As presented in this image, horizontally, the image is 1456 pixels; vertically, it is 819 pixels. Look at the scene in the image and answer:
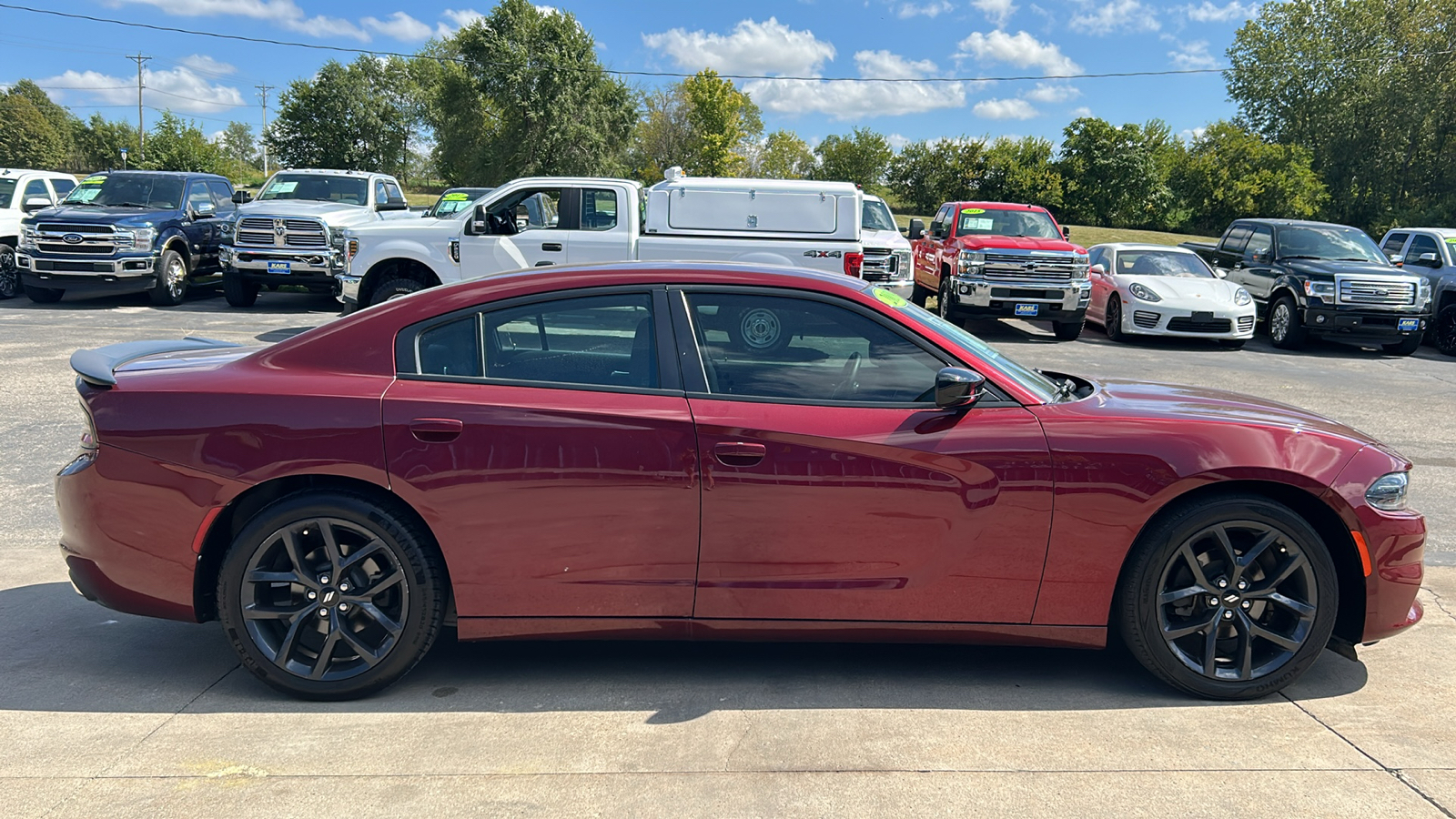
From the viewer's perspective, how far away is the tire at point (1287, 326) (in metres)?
15.3

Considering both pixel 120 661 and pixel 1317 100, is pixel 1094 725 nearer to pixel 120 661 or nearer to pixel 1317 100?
pixel 120 661

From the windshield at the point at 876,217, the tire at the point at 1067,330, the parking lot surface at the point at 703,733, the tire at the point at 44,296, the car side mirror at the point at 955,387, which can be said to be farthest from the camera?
the windshield at the point at 876,217

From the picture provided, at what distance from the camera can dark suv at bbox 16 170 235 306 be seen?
1509 centimetres

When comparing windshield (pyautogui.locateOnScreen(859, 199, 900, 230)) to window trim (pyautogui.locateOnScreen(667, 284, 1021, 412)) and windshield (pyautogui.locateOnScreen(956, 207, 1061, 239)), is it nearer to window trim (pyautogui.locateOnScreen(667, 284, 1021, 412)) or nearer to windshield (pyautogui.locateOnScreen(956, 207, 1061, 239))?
windshield (pyautogui.locateOnScreen(956, 207, 1061, 239))

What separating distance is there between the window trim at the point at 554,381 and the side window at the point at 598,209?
357 inches

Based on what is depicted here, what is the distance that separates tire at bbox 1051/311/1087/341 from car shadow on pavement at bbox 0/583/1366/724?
12075 mm

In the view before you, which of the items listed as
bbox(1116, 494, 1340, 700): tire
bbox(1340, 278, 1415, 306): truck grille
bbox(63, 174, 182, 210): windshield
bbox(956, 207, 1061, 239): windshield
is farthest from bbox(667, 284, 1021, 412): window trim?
bbox(63, 174, 182, 210): windshield

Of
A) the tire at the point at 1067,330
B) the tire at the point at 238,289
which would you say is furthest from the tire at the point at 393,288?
the tire at the point at 1067,330

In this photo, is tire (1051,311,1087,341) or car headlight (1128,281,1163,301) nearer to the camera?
car headlight (1128,281,1163,301)

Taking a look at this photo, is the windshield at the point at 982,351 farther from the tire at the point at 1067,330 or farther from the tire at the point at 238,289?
the tire at the point at 238,289

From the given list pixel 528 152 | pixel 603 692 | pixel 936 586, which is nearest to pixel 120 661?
pixel 603 692

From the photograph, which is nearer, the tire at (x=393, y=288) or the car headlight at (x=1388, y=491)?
the car headlight at (x=1388, y=491)

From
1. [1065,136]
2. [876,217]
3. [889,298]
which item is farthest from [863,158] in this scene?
[889,298]

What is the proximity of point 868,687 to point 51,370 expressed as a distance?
9625 millimetres
